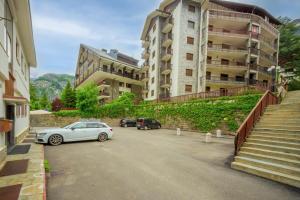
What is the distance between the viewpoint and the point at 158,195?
475cm

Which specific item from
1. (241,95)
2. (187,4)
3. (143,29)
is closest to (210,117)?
(241,95)

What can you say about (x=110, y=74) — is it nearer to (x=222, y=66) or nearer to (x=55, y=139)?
(x=222, y=66)

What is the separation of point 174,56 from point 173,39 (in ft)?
10.6

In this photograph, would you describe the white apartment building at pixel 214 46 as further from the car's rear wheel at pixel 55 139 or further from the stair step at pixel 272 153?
the car's rear wheel at pixel 55 139

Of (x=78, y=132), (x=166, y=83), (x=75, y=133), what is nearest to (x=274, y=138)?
(x=78, y=132)

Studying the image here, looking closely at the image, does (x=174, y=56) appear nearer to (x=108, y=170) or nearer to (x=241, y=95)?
(x=241, y=95)

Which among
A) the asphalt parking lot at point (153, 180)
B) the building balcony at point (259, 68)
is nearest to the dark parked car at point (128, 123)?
the asphalt parking lot at point (153, 180)

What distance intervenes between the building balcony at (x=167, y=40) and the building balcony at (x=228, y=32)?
22.3 feet

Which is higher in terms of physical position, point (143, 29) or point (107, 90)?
point (143, 29)

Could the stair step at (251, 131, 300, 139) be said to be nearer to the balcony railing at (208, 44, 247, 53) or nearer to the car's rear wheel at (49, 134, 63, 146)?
the car's rear wheel at (49, 134, 63, 146)

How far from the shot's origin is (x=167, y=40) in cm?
3359

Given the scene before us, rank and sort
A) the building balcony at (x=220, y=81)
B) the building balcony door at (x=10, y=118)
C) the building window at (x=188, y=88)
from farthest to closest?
the building window at (x=188, y=88)
the building balcony at (x=220, y=81)
the building balcony door at (x=10, y=118)

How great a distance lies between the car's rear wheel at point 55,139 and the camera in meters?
11.7

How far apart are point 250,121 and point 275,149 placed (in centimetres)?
214
